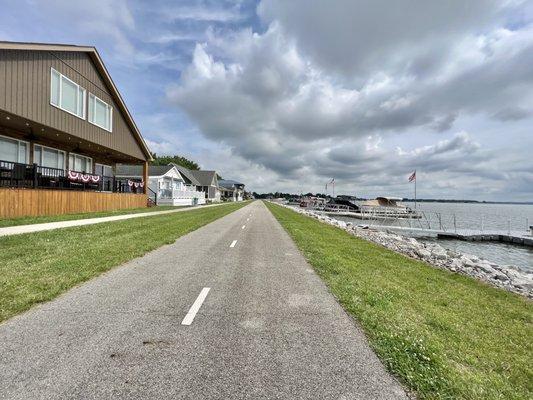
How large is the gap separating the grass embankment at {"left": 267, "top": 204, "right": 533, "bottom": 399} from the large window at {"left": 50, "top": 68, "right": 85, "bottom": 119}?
18.8m

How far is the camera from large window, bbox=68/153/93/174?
85.0 feet

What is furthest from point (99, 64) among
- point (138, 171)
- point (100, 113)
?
point (138, 171)

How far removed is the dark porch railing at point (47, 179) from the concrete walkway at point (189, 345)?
1385 cm

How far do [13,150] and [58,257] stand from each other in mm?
15265

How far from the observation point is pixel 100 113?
82.3ft

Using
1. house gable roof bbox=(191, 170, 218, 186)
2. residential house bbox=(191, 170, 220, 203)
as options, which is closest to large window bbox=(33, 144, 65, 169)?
residential house bbox=(191, 170, 220, 203)

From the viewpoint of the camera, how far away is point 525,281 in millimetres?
13133

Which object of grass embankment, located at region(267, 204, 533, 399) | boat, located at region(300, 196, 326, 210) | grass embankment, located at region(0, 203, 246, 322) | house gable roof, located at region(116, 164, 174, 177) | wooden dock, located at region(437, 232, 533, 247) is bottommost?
wooden dock, located at region(437, 232, 533, 247)

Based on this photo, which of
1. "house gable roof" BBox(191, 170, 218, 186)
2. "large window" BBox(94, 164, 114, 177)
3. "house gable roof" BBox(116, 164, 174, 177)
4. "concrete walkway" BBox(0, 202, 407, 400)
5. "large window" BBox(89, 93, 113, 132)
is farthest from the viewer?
"house gable roof" BBox(191, 170, 218, 186)

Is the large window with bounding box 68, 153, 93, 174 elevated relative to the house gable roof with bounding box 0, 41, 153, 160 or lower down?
lower down

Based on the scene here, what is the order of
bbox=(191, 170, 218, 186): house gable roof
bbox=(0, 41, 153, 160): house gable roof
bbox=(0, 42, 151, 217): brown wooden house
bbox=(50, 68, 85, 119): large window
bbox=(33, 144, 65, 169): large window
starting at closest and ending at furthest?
bbox=(0, 41, 153, 160): house gable roof < bbox=(0, 42, 151, 217): brown wooden house < bbox=(50, 68, 85, 119): large window < bbox=(33, 144, 65, 169): large window < bbox=(191, 170, 218, 186): house gable roof

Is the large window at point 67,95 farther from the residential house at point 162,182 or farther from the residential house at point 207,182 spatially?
the residential house at point 207,182

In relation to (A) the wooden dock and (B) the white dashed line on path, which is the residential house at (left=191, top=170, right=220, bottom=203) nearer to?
(A) the wooden dock

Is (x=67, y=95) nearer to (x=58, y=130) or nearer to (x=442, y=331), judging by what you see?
(x=58, y=130)
